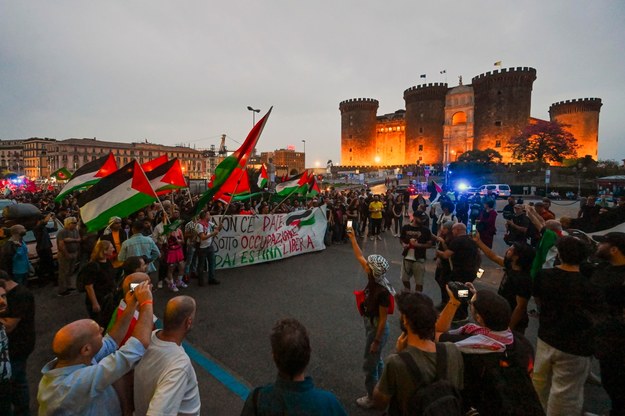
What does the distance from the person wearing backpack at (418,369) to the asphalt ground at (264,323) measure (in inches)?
66.0

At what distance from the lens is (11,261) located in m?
5.30

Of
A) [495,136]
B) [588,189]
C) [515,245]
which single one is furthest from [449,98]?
[515,245]

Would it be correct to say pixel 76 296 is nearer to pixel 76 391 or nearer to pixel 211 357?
pixel 211 357

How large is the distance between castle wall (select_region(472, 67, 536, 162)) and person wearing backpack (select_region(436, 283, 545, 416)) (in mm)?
65686

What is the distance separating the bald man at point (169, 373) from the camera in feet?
6.23

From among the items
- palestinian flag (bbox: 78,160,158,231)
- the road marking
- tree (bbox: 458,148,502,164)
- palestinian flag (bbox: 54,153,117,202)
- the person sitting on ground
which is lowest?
the road marking

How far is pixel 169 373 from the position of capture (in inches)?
77.1

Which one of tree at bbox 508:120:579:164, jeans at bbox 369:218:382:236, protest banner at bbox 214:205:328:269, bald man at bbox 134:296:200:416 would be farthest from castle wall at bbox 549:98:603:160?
bald man at bbox 134:296:200:416

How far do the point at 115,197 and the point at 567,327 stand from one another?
21.1ft

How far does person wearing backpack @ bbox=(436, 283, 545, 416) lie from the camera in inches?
76.0

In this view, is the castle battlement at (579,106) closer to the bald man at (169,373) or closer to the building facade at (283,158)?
the bald man at (169,373)

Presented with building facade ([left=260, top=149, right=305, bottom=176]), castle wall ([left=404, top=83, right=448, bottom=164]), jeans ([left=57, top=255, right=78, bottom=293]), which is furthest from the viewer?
building facade ([left=260, top=149, right=305, bottom=176])

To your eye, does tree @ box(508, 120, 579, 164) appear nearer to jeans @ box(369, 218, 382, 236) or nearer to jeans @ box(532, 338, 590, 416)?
jeans @ box(369, 218, 382, 236)

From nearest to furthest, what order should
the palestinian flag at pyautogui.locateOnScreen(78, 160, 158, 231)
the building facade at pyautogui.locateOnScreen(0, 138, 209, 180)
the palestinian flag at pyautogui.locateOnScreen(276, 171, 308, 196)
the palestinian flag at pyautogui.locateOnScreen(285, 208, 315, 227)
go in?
the palestinian flag at pyautogui.locateOnScreen(78, 160, 158, 231)
the palestinian flag at pyautogui.locateOnScreen(285, 208, 315, 227)
the palestinian flag at pyautogui.locateOnScreen(276, 171, 308, 196)
the building facade at pyautogui.locateOnScreen(0, 138, 209, 180)
